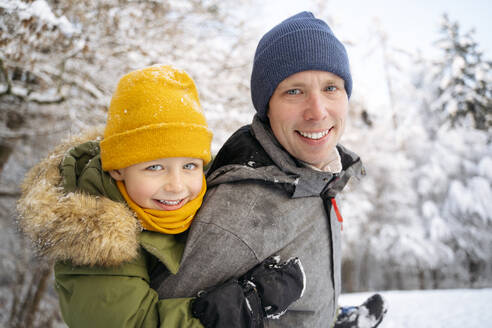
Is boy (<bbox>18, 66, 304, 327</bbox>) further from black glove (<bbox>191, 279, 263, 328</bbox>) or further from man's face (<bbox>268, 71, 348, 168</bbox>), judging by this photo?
man's face (<bbox>268, 71, 348, 168</bbox>)

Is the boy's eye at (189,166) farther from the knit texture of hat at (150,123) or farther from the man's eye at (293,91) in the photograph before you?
the man's eye at (293,91)

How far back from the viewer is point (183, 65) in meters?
4.29

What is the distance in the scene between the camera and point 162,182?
1386 mm

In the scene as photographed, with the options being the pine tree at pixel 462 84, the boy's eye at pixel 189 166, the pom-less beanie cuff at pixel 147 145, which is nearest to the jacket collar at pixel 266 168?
the boy's eye at pixel 189 166

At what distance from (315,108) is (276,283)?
2.83 ft

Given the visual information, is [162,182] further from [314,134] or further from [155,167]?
[314,134]

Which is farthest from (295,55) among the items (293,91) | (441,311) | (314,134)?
(441,311)

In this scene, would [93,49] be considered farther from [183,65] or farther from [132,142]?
[132,142]

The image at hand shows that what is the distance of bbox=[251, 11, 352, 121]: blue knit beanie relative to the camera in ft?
5.22

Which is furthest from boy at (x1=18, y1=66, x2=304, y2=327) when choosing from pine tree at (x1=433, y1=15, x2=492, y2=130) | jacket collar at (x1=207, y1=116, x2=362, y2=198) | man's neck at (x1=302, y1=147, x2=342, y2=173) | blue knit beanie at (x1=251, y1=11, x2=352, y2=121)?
pine tree at (x1=433, y1=15, x2=492, y2=130)

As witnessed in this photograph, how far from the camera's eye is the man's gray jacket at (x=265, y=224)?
1.34 m

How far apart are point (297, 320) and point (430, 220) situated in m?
15.4

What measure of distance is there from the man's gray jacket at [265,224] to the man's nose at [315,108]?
24 centimetres

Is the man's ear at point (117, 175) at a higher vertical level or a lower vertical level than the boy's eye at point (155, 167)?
lower
